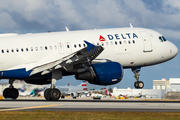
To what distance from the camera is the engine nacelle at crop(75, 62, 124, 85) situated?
30062 mm

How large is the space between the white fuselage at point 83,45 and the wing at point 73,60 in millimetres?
1753

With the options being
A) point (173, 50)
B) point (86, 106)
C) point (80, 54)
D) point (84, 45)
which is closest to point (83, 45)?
point (84, 45)

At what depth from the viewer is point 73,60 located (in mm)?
29750

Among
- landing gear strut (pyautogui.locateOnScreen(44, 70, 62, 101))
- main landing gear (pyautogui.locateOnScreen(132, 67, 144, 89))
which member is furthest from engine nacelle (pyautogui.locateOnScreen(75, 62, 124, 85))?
main landing gear (pyautogui.locateOnScreen(132, 67, 144, 89))

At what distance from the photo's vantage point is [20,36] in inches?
1313

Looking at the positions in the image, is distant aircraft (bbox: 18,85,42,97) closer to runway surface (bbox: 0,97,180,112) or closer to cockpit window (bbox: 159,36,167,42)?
cockpit window (bbox: 159,36,167,42)

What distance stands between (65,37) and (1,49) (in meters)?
6.81

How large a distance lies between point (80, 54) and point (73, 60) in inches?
34.5

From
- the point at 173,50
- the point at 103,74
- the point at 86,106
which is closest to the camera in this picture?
the point at 86,106

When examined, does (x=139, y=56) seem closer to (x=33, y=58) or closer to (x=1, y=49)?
(x=33, y=58)

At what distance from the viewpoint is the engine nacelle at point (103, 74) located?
30.1 meters

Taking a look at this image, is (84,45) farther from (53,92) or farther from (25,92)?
(25,92)

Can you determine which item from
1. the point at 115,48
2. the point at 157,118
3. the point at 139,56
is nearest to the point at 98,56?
the point at 115,48

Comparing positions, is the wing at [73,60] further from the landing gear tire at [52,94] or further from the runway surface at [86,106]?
the runway surface at [86,106]
